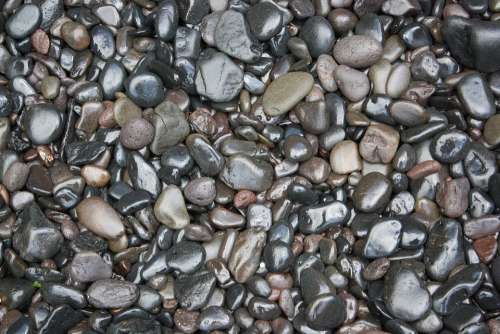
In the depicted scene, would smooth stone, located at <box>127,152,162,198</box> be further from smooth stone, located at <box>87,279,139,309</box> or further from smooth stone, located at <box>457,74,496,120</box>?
smooth stone, located at <box>457,74,496,120</box>

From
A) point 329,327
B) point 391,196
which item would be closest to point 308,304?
point 329,327

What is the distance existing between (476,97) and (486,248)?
0.44 m

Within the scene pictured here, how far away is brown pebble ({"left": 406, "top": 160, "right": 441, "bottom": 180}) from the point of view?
5.60 ft

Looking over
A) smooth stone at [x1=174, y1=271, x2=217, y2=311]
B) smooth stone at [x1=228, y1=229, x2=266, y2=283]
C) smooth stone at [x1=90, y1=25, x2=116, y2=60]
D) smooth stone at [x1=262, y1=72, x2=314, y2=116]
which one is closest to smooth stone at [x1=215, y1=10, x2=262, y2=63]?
smooth stone at [x1=262, y1=72, x2=314, y2=116]

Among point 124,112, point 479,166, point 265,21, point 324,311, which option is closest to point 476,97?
point 479,166

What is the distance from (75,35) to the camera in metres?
1.90

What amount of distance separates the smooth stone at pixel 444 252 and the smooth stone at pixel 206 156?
0.62m

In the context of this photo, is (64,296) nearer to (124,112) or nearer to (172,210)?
(172,210)

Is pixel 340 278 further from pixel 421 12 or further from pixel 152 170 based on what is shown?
pixel 421 12

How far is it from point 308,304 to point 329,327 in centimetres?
8

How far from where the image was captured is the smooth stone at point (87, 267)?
1623 millimetres

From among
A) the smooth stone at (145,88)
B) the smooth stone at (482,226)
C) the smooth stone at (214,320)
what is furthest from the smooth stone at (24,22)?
the smooth stone at (482,226)

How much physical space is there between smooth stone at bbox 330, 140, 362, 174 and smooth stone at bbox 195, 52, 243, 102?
1.16ft

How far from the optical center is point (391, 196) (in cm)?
174
